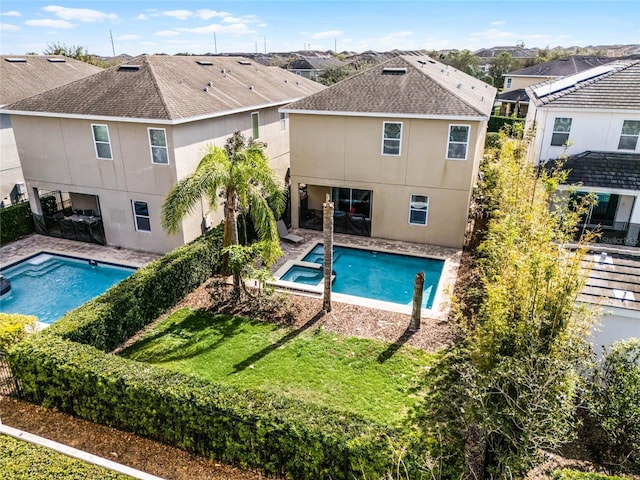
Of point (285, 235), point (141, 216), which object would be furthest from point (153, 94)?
point (285, 235)

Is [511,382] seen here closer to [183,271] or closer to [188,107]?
[183,271]

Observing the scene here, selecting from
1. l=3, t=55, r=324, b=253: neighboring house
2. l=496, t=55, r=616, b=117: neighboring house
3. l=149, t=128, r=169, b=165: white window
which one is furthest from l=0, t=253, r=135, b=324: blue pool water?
l=496, t=55, r=616, b=117: neighboring house

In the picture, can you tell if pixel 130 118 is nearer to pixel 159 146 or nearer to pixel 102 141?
pixel 159 146

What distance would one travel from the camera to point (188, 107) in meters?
17.3

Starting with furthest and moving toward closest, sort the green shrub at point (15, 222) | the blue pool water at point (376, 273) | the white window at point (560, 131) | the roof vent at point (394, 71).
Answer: the roof vent at point (394, 71) < the white window at point (560, 131) < the green shrub at point (15, 222) < the blue pool water at point (376, 273)

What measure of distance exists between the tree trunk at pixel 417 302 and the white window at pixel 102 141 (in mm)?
13464

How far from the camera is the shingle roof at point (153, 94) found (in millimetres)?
16964

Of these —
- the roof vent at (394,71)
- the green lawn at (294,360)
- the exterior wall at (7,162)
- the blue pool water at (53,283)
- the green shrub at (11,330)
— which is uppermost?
the roof vent at (394,71)

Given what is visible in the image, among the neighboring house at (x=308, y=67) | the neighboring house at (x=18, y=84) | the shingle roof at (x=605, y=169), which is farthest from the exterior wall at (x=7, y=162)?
the neighboring house at (x=308, y=67)

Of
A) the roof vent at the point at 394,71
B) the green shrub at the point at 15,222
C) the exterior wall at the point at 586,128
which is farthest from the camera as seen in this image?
the roof vent at the point at 394,71

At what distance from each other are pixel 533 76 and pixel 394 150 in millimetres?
40074

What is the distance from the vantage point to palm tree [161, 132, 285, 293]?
12844 millimetres

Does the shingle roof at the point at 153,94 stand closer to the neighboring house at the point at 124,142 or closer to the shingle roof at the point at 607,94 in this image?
the neighboring house at the point at 124,142

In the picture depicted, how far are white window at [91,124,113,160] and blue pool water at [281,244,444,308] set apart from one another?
902 centimetres
